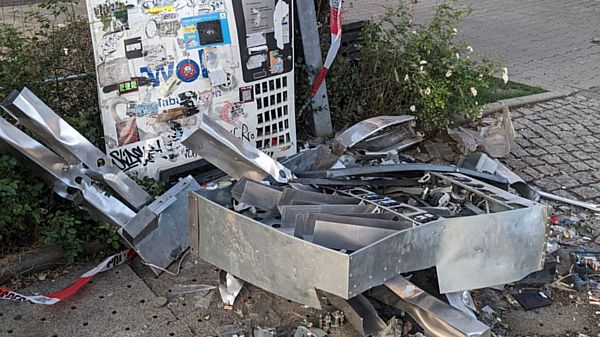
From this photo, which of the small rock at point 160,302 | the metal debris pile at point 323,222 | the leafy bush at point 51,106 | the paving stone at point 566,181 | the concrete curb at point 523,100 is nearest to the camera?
the metal debris pile at point 323,222

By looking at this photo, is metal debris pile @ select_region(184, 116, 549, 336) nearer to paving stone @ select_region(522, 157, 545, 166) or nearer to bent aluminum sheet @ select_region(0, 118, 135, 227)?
bent aluminum sheet @ select_region(0, 118, 135, 227)

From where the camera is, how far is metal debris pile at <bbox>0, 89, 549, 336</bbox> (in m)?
3.16

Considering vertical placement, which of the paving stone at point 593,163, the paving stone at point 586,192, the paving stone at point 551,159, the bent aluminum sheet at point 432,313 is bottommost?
the paving stone at point 586,192

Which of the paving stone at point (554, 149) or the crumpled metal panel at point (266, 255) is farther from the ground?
the crumpled metal panel at point (266, 255)

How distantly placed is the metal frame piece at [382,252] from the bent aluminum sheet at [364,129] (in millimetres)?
1396

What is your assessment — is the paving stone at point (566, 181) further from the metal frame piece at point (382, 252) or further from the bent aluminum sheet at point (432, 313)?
the bent aluminum sheet at point (432, 313)

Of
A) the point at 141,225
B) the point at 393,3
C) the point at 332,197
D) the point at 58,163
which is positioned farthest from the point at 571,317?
the point at 393,3

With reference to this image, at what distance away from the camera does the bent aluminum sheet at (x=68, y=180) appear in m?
3.85

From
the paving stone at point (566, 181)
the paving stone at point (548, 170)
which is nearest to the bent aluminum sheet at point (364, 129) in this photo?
the paving stone at point (548, 170)

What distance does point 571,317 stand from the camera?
378 cm

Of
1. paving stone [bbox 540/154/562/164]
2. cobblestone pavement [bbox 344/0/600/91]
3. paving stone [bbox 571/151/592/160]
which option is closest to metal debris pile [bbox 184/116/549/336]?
paving stone [bbox 540/154/562/164]

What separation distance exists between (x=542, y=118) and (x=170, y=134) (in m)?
4.19

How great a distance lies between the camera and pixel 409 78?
578cm

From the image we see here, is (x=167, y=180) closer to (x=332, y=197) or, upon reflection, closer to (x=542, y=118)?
(x=332, y=197)
